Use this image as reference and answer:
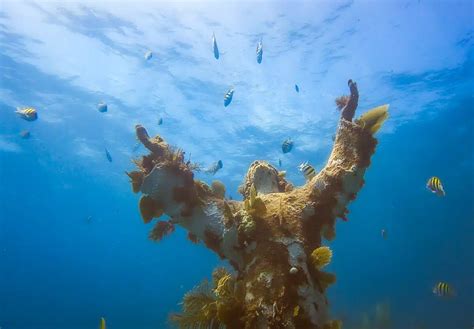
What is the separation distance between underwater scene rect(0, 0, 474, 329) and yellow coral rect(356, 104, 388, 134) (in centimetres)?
3

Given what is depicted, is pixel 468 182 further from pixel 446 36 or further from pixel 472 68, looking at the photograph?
pixel 446 36

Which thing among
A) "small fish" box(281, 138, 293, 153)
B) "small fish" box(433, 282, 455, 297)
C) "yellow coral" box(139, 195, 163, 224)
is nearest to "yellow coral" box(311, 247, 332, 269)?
"yellow coral" box(139, 195, 163, 224)

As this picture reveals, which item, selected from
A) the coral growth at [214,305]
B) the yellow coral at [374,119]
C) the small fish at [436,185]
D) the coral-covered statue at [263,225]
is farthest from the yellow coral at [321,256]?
the small fish at [436,185]

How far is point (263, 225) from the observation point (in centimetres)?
421

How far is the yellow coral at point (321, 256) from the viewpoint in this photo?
381 cm

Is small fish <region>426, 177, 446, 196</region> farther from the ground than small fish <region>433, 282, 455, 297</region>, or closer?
farther from the ground

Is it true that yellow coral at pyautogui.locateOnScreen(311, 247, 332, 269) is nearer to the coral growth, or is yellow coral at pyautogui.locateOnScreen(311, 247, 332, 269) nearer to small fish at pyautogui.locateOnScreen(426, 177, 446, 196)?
the coral growth

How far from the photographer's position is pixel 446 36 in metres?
18.7

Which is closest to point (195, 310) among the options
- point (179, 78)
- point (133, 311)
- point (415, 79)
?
point (179, 78)

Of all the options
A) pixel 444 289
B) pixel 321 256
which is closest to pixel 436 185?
pixel 444 289

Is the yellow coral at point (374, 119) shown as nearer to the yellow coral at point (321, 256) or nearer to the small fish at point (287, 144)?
the yellow coral at point (321, 256)

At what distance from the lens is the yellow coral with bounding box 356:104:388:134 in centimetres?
440

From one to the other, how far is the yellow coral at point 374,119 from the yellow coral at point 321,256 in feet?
5.84

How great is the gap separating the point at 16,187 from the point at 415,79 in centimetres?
5174
